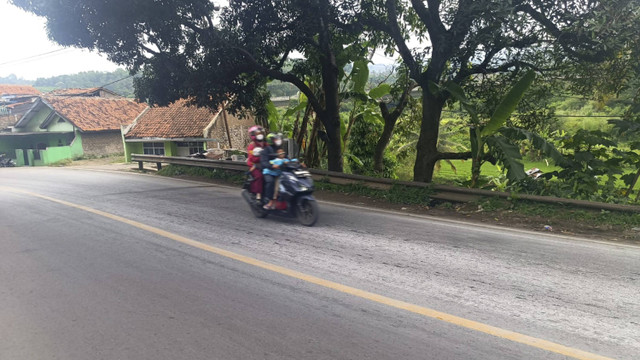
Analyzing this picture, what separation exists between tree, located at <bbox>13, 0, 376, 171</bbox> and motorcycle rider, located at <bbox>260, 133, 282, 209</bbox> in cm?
415

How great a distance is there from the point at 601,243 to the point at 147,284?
626 cm

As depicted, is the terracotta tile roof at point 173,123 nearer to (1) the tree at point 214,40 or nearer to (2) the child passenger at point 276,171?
(1) the tree at point 214,40

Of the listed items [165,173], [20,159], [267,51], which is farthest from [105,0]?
[20,159]

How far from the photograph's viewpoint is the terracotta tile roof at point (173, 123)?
30.1 meters

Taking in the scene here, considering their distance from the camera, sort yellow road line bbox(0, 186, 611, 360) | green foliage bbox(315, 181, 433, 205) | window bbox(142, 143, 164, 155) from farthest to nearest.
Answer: window bbox(142, 143, 164, 155)
green foliage bbox(315, 181, 433, 205)
yellow road line bbox(0, 186, 611, 360)

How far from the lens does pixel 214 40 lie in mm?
10602

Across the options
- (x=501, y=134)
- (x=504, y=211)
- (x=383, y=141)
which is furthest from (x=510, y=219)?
(x=383, y=141)

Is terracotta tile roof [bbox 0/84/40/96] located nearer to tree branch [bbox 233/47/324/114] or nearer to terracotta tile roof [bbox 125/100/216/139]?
terracotta tile roof [bbox 125/100/216/139]

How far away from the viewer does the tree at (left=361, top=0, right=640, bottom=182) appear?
779 centimetres

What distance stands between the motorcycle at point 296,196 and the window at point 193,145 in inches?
973

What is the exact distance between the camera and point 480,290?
4.20m

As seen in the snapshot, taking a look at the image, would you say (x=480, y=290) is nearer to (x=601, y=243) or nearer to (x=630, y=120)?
(x=601, y=243)

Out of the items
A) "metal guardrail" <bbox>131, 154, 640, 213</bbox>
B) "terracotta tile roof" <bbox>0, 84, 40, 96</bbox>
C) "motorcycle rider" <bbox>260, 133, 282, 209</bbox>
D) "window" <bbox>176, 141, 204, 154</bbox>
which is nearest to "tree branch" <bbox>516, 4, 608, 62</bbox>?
"metal guardrail" <bbox>131, 154, 640, 213</bbox>

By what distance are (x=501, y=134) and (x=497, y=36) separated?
2176mm
